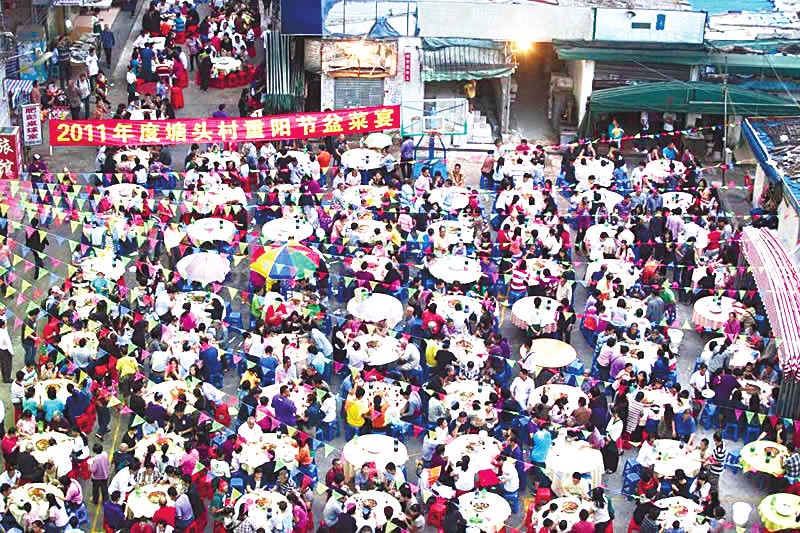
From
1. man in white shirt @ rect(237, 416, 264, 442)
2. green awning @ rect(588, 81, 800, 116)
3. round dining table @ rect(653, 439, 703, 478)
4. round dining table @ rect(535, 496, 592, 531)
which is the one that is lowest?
round dining table @ rect(535, 496, 592, 531)

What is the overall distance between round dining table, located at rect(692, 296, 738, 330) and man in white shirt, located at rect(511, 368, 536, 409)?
491 centimetres

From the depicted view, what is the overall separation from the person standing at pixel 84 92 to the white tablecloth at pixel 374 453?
18.4 m

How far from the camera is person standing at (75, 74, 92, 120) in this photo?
4116 centimetres

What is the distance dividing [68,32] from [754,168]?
20523 mm

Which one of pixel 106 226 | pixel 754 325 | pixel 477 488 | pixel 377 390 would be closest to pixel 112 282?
pixel 106 226

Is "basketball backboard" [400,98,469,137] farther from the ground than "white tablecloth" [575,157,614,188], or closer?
farther from the ground

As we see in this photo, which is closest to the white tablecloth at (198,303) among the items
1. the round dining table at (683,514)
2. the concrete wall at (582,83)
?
the round dining table at (683,514)

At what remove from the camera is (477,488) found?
25.6m

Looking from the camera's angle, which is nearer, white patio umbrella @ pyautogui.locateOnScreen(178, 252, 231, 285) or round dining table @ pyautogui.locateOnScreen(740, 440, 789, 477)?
round dining table @ pyautogui.locateOnScreen(740, 440, 789, 477)

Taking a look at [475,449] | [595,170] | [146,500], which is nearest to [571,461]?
[475,449]

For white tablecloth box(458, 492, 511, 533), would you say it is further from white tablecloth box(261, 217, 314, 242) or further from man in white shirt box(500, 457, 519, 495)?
white tablecloth box(261, 217, 314, 242)

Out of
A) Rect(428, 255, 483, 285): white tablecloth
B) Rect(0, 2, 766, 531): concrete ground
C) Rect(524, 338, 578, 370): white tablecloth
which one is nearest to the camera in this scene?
Rect(0, 2, 766, 531): concrete ground

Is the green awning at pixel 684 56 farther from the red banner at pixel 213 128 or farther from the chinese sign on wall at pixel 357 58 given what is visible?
the red banner at pixel 213 128

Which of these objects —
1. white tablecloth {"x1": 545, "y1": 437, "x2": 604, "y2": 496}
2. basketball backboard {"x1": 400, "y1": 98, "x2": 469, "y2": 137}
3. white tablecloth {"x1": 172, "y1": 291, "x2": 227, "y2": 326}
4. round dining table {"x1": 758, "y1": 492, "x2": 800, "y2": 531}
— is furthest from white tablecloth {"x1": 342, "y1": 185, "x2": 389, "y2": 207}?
round dining table {"x1": 758, "y1": 492, "x2": 800, "y2": 531}
